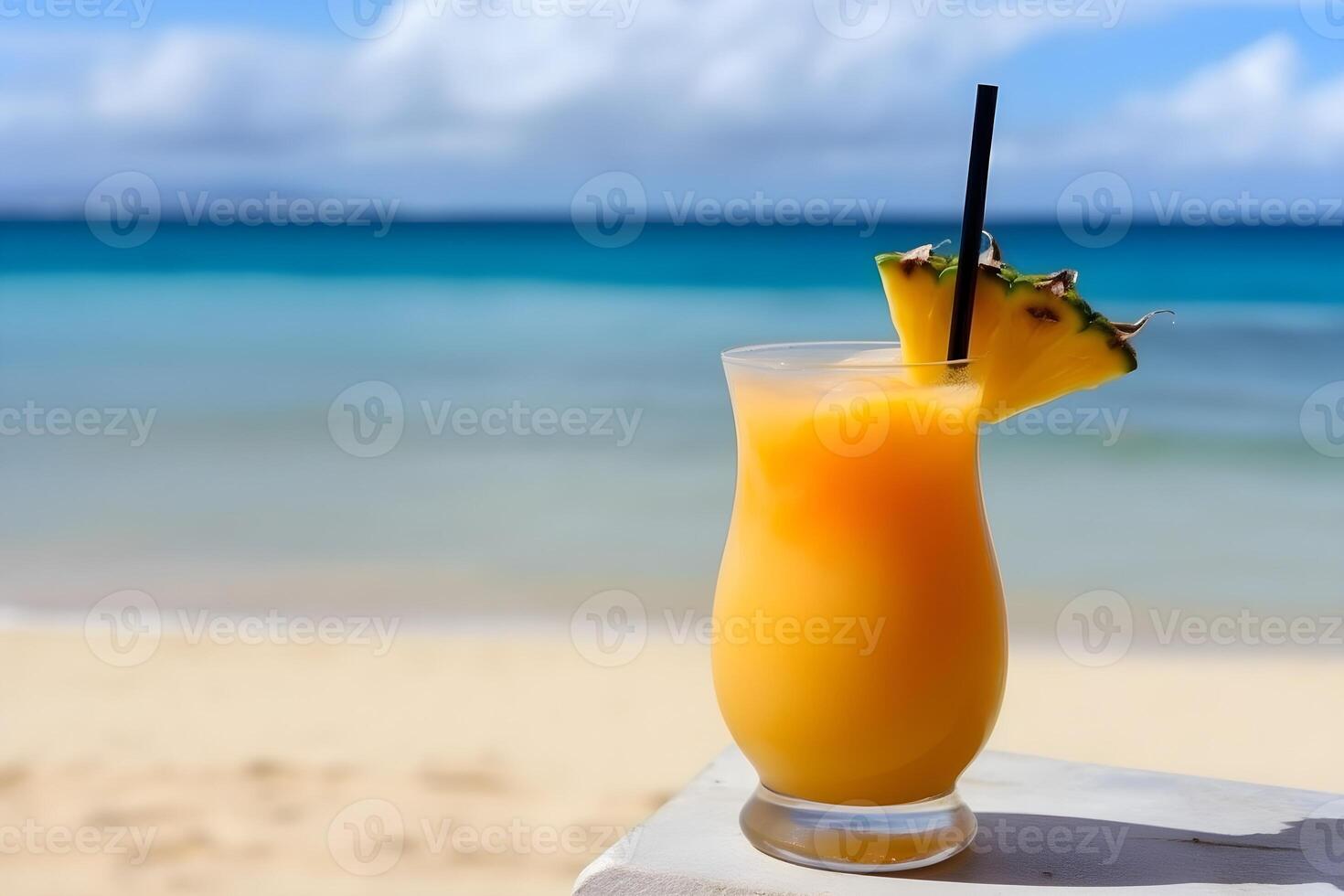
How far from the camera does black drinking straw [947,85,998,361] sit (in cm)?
105

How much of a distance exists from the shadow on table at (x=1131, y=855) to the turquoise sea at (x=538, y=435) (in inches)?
89.6

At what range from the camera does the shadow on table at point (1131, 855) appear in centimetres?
110

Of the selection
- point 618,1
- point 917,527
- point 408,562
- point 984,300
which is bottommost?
point 408,562

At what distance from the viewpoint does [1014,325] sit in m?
1.11

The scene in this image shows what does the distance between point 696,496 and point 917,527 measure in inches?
182

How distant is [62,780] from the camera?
3.21m

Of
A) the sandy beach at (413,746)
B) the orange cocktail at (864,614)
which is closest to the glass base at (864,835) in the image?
the orange cocktail at (864,614)

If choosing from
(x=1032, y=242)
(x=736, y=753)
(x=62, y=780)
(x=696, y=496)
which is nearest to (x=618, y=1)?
(x=1032, y=242)

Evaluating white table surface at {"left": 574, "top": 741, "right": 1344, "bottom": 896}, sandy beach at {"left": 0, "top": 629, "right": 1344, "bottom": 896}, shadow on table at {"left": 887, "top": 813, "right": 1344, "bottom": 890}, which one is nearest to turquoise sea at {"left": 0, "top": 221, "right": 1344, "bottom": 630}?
sandy beach at {"left": 0, "top": 629, "right": 1344, "bottom": 896}

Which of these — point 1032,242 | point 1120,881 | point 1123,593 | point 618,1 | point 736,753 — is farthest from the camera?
point 1032,242

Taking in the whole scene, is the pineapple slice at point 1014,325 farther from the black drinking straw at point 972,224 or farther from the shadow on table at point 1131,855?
the shadow on table at point 1131,855

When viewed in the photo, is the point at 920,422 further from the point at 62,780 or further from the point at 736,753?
the point at 62,780

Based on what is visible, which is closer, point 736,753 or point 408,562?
point 736,753

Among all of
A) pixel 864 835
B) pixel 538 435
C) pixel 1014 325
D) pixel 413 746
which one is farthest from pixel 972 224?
pixel 538 435
